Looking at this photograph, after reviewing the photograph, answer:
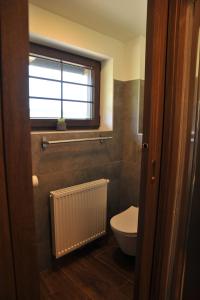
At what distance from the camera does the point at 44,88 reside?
1.91 meters

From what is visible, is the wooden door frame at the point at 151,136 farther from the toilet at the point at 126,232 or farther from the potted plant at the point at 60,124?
the potted plant at the point at 60,124

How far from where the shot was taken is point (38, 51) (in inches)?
71.7

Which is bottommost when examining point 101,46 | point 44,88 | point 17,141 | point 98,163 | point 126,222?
point 126,222

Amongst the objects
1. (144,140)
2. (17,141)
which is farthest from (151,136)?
(17,141)

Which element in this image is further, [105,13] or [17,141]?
[105,13]

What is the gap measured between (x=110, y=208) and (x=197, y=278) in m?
1.48

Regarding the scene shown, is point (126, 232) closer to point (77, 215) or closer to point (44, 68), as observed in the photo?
point (77, 215)

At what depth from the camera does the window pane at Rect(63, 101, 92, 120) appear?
2.11 metres

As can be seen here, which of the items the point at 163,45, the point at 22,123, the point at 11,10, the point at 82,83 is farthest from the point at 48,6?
the point at 22,123

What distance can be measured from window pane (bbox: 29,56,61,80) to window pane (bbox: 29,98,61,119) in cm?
23

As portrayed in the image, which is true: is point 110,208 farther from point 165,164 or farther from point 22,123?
point 22,123

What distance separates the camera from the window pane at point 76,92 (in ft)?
6.83

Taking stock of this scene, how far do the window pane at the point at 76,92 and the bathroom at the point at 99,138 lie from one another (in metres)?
0.17

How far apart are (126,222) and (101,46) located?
1.77 m
